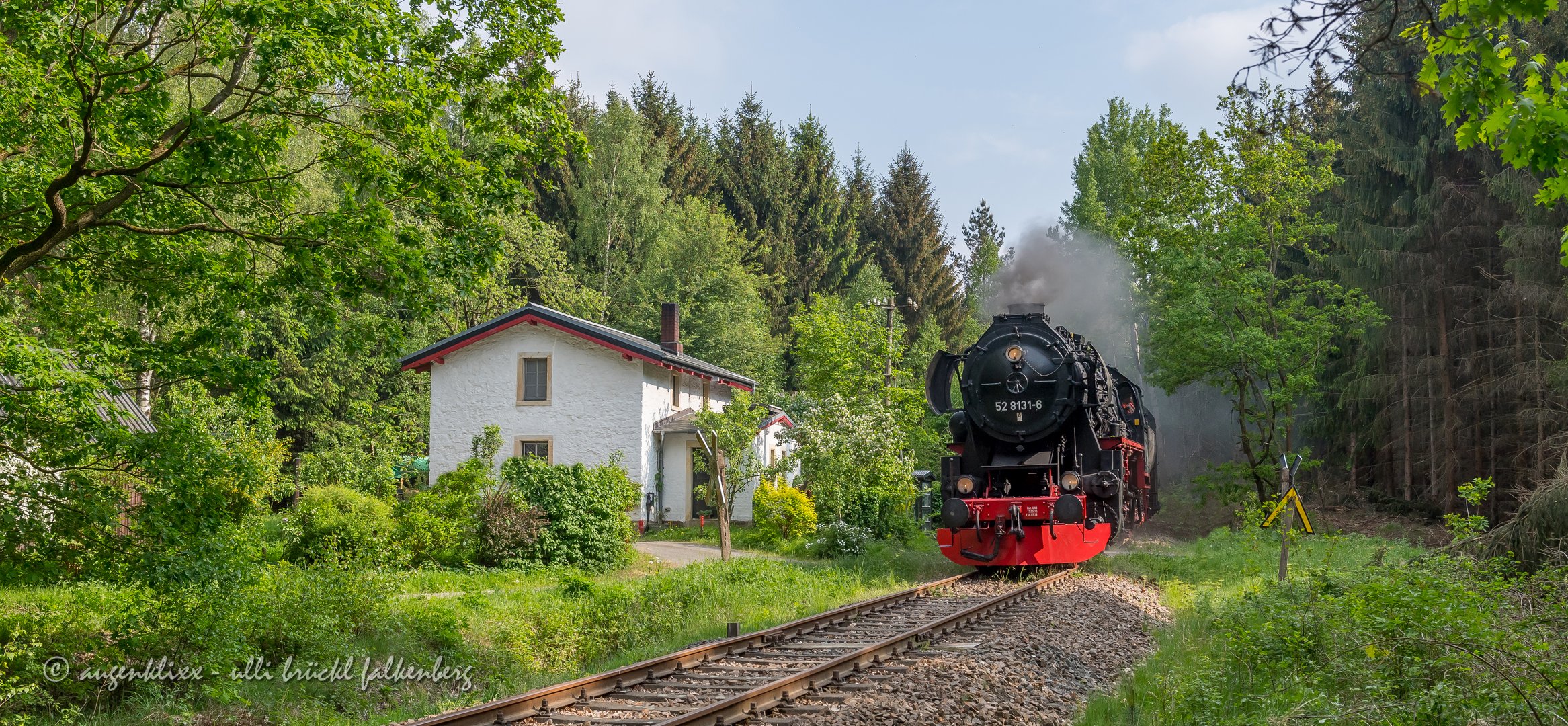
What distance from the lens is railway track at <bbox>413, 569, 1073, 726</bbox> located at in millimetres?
6793

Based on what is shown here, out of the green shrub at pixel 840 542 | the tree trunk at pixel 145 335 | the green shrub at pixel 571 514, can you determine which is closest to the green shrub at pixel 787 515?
the green shrub at pixel 840 542

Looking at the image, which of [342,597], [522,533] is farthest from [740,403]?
[342,597]

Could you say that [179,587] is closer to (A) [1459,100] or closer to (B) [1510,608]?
(A) [1459,100]

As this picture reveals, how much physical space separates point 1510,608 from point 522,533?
1428cm

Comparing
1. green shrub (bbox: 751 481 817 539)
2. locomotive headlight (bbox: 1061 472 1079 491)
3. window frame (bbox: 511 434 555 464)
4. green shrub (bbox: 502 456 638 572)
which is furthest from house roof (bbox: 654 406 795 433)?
locomotive headlight (bbox: 1061 472 1079 491)

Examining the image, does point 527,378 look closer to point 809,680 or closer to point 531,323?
point 531,323

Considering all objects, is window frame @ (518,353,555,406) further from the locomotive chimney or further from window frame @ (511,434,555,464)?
the locomotive chimney

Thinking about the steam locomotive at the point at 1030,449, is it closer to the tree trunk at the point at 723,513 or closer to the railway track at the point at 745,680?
the railway track at the point at 745,680

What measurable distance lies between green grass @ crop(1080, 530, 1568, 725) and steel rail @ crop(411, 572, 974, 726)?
323 centimetres

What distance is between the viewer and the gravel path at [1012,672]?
22.8 feet

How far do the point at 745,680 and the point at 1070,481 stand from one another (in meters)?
7.45

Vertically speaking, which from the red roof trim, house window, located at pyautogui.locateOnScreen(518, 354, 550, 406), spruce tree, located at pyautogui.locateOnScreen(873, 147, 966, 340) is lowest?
house window, located at pyautogui.locateOnScreen(518, 354, 550, 406)

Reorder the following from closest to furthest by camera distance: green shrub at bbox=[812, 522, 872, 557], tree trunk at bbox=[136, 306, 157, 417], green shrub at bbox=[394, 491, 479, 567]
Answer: tree trunk at bbox=[136, 306, 157, 417]
green shrub at bbox=[394, 491, 479, 567]
green shrub at bbox=[812, 522, 872, 557]

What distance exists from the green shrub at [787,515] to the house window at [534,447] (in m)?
6.08
